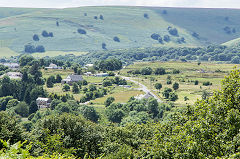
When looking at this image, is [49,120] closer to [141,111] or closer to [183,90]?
[141,111]

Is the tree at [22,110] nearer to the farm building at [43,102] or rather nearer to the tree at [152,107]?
the farm building at [43,102]

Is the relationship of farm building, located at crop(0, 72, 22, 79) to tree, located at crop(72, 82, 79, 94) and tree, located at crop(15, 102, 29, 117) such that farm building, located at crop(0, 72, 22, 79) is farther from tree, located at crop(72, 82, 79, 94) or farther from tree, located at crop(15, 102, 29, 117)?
tree, located at crop(15, 102, 29, 117)

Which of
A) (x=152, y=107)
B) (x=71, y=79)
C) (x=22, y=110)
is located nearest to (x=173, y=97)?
(x=152, y=107)

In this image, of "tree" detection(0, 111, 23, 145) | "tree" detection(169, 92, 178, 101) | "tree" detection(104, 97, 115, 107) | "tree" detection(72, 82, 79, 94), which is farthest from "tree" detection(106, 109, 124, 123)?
"tree" detection(0, 111, 23, 145)

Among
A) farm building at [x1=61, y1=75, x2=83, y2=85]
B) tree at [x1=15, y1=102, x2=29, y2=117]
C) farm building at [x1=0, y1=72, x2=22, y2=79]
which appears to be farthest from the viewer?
farm building at [x1=0, y1=72, x2=22, y2=79]

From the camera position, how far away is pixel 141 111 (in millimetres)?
115250

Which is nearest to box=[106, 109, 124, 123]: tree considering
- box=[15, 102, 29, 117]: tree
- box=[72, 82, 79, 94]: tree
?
box=[15, 102, 29, 117]: tree

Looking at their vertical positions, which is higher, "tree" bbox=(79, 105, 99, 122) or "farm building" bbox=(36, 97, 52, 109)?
"tree" bbox=(79, 105, 99, 122)

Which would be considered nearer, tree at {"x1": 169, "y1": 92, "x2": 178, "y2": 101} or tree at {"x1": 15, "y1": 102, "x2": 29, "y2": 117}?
tree at {"x1": 15, "y1": 102, "x2": 29, "y2": 117}

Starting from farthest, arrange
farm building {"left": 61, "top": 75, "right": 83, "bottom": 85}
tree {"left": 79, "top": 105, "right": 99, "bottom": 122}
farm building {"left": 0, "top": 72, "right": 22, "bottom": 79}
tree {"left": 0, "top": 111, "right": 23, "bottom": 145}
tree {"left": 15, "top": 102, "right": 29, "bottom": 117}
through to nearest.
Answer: farm building {"left": 0, "top": 72, "right": 22, "bottom": 79} < farm building {"left": 61, "top": 75, "right": 83, "bottom": 85} < tree {"left": 15, "top": 102, "right": 29, "bottom": 117} < tree {"left": 79, "top": 105, "right": 99, "bottom": 122} < tree {"left": 0, "top": 111, "right": 23, "bottom": 145}

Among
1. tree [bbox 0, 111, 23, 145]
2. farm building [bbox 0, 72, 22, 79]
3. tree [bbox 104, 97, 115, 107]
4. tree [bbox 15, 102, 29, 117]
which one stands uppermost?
tree [bbox 0, 111, 23, 145]

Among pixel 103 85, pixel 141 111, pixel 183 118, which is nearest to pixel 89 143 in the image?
pixel 183 118

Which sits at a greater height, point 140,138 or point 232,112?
point 232,112

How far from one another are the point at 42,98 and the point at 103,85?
115ft
